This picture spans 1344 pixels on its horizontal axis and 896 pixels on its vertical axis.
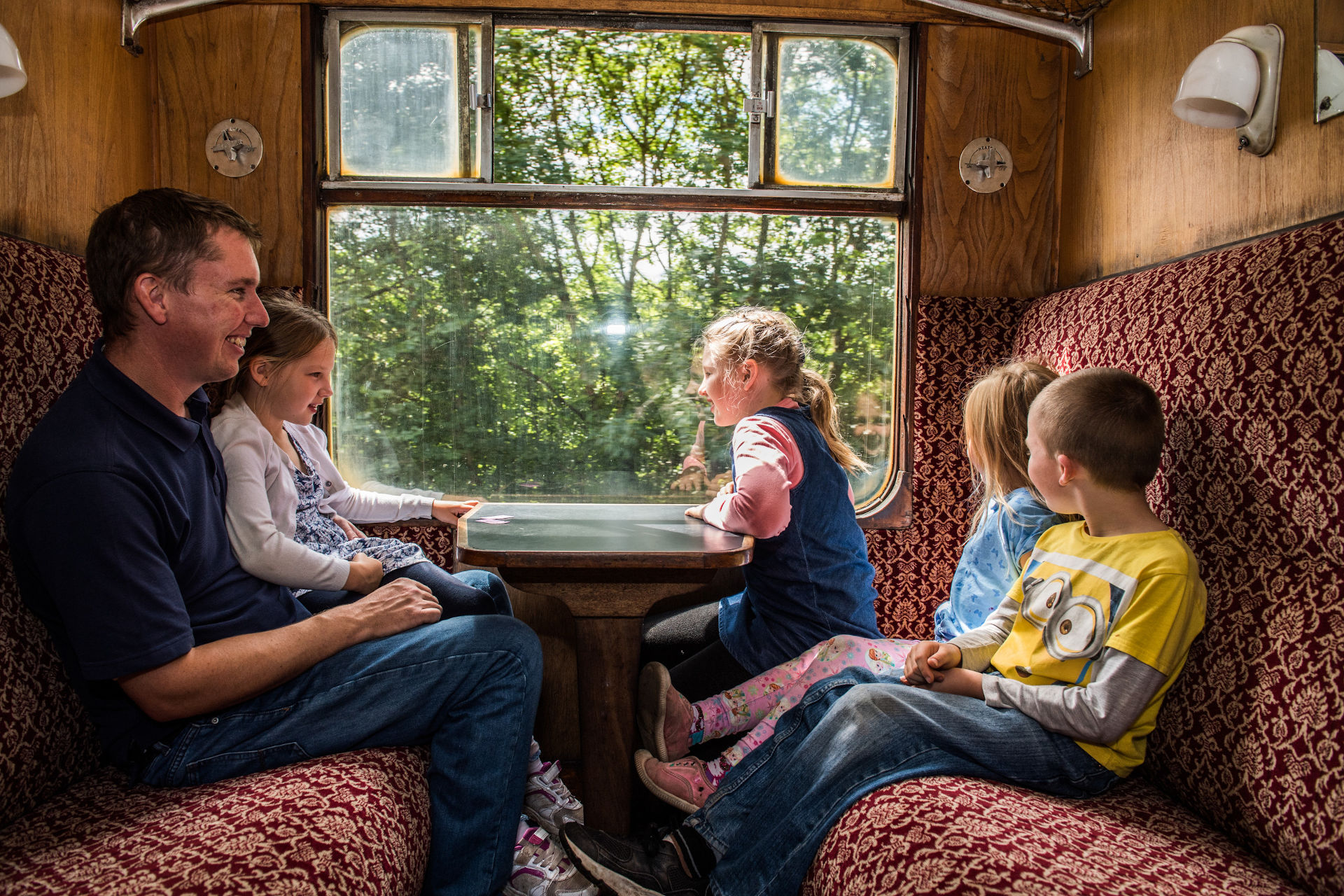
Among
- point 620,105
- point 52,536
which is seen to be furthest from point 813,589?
point 620,105

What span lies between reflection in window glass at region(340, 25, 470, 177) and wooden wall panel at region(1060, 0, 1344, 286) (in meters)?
2.05

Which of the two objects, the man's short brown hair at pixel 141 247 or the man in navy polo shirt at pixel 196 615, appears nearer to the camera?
the man in navy polo shirt at pixel 196 615

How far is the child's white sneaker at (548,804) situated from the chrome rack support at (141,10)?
8.11ft

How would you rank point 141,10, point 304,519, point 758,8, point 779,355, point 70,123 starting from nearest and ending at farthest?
point 304,519 → point 779,355 → point 70,123 → point 141,10 → point 758,8

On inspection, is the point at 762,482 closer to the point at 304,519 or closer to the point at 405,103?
the point at 304,519

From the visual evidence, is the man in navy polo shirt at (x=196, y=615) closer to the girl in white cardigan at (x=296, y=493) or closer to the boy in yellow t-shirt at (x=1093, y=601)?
the girl in white cardigan at (x=296, y=493)

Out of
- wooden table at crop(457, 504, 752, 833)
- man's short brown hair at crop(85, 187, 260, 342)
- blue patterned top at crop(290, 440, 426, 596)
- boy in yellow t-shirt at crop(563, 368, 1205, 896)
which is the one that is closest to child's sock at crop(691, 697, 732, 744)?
wooden table at crop(457, 504, 752, 833)

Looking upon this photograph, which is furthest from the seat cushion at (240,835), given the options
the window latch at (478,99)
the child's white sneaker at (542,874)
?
the window latch at (478,99)

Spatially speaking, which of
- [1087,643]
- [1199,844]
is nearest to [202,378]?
[1087,643]

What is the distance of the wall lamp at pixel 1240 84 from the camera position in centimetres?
195

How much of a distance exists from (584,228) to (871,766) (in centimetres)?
203

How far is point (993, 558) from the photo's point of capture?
6.77 ft

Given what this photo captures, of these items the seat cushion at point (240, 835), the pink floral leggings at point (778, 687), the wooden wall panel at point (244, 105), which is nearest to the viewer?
the seat cushion at point (240, 835)

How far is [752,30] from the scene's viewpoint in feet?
9.58
